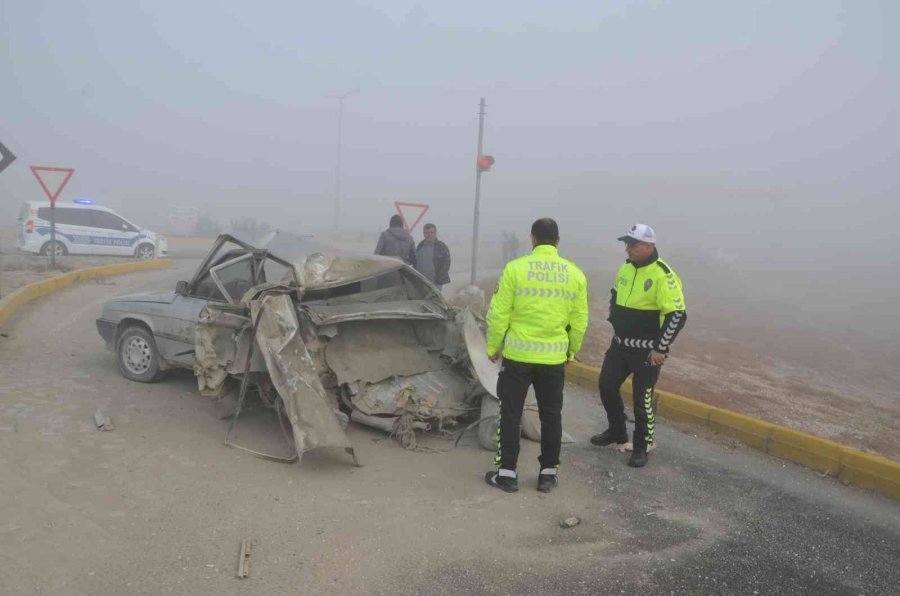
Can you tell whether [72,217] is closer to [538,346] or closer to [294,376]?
[294,376]

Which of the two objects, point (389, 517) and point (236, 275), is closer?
point (389, 517)

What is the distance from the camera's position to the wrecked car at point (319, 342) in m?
4.83

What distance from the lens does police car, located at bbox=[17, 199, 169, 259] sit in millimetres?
15961

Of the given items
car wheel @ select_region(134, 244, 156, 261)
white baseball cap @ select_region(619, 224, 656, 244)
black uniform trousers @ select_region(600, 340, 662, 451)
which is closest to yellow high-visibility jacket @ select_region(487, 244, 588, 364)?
white baseball cap @ select_region(619, 224, 656, 244)

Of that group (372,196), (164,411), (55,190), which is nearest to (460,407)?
(164,411)

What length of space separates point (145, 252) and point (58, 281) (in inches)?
268

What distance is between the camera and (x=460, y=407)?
5469 millimetres

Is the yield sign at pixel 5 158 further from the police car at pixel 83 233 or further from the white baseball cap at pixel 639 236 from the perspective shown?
the white baseball cap at pixel 639 236

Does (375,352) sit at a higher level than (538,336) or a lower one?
lower

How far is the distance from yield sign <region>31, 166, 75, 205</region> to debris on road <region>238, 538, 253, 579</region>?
38.6 ft

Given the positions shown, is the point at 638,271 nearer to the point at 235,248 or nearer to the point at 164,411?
the point at 235,248

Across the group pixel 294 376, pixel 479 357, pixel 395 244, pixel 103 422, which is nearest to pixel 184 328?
pixel 103 422

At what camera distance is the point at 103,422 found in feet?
16.3

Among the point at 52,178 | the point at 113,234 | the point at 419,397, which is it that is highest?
the point at 52,178
